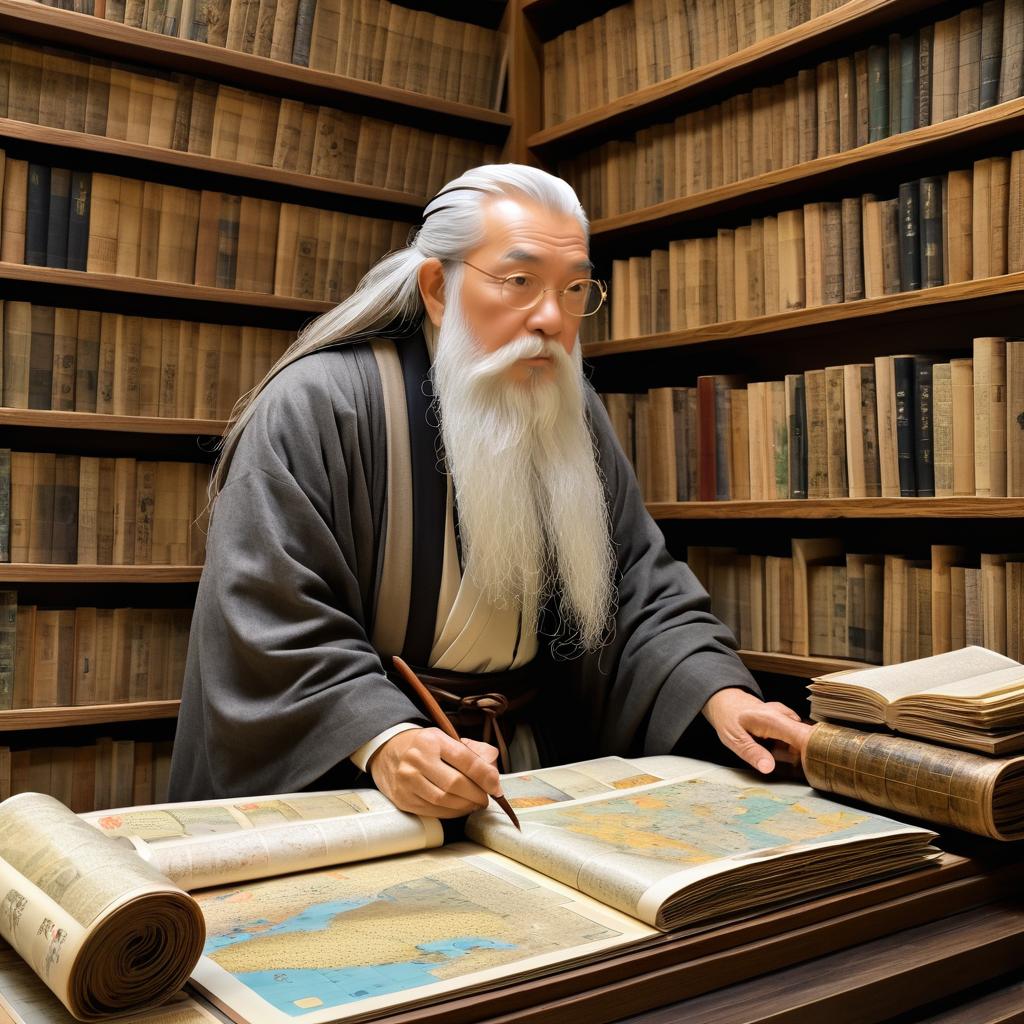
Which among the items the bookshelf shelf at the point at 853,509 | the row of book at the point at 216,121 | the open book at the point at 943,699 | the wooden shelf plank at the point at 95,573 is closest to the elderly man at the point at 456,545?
the open book at the point at 943,699

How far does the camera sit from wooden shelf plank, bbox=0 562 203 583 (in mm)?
2395

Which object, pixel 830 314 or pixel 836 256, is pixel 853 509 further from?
pixel 836 256

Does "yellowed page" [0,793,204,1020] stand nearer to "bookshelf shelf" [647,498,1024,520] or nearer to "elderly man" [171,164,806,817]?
"elderly man" [171,164,806,817]

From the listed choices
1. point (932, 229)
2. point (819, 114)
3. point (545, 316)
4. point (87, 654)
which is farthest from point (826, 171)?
point (87, 654)

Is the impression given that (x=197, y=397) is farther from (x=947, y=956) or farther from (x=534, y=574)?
(x=947, y=956)

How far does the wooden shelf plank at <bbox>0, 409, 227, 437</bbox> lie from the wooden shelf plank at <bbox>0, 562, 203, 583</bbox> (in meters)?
0.31

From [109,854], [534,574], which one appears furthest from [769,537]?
[109,854]

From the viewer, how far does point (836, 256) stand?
92.8 inches

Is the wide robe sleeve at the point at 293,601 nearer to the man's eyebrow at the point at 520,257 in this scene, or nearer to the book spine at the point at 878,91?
the man's eyebrow at the point at 520,257

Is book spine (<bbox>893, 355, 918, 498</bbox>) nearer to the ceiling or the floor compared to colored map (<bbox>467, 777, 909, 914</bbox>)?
nearer to the ceiling

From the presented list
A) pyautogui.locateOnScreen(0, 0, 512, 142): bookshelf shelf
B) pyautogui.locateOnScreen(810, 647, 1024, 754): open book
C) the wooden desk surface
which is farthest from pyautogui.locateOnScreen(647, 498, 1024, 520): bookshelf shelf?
pyautogui.locateOnScreen(0, 0, 512, 142): bookshelf shelf

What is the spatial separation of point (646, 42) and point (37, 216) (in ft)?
5.00

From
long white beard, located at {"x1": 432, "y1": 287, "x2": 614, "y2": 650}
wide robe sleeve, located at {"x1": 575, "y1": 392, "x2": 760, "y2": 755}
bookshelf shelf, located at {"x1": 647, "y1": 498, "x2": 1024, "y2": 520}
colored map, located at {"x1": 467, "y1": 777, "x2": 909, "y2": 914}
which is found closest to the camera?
colored map, located at {"x1": 467, "y1": 777, "x2": 909, "y2": 914}

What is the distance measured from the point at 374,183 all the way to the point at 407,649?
1501mm
